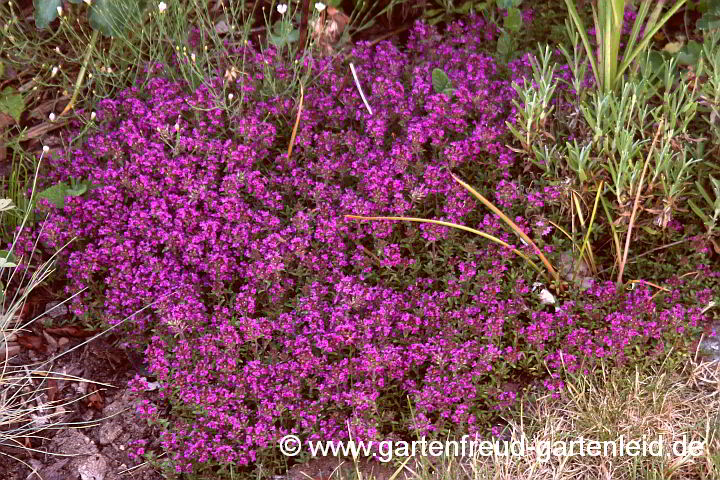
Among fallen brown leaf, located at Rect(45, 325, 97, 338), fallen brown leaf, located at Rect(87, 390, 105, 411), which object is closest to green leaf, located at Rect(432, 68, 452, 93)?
fallen brown leaf, located at Rect(45, 325, 97, 338)

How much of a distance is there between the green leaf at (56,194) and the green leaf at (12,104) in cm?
89

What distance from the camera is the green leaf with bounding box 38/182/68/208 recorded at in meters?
3.83

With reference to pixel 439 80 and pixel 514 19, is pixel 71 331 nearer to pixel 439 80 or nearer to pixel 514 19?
pixel 439 80

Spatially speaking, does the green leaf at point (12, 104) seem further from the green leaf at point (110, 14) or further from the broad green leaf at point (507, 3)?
the broad green leaf at point (507, 3)

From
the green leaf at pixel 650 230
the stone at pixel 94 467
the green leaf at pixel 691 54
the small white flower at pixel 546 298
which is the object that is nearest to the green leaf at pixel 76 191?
the stone at pixel 94 467

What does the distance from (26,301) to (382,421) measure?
1.73 metres

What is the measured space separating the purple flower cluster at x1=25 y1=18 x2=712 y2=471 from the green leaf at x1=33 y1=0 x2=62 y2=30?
0.48 metres

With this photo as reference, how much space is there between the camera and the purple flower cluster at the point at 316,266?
3236mm

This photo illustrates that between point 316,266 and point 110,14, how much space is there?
1.68 meters

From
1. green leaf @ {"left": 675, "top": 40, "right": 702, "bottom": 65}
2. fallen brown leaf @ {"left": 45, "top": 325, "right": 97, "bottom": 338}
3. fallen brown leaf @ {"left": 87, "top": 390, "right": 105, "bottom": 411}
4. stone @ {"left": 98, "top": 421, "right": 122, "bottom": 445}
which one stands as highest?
green leaf @ {"left": 675, "top": 40, "right": 702, "bottom": 65}

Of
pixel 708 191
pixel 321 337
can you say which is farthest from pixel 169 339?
pixel 708 191

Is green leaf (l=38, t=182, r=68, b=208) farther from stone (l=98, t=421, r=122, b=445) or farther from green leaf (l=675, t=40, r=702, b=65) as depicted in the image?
green leaf (l=675, t=40, r=702, b=65)

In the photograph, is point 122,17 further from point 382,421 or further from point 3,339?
point 382,421

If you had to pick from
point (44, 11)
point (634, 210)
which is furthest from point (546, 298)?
point (44, 11)
